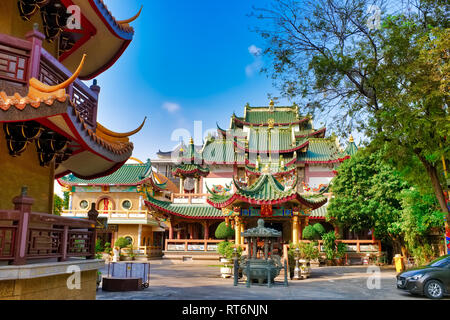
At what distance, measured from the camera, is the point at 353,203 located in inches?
1019

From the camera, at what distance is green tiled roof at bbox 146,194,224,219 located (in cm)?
3112

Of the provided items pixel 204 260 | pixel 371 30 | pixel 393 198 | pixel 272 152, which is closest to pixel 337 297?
pixel 371 30

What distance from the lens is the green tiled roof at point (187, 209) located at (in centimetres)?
3112

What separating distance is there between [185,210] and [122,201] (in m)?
9.84

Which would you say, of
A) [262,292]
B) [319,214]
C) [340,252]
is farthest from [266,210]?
[262,292]

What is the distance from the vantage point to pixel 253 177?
37.7 meters

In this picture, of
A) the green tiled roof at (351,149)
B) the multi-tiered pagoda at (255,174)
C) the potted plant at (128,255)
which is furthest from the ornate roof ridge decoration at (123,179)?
the green tiled roof at (351,149)

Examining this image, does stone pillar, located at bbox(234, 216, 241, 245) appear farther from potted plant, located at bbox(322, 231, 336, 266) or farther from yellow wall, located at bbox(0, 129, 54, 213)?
yellow wall, located at bbox(0, 129, 54, 213)

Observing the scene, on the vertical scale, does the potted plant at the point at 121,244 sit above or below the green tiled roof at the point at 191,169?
below

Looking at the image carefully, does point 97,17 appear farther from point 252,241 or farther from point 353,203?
point 353,203

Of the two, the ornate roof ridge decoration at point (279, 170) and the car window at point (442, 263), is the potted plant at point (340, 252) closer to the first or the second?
the ornate roof ridge decoration at point (279, 170)

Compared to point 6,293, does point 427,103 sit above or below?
above

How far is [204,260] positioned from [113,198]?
14335mm

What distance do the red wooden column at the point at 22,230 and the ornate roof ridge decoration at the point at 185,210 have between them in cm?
2474
